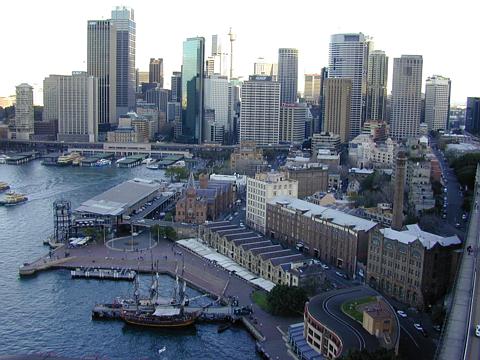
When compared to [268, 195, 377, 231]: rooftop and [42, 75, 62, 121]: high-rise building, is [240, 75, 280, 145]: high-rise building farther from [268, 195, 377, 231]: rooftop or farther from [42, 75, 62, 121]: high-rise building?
[268, 195, 377, 231]: rooftop

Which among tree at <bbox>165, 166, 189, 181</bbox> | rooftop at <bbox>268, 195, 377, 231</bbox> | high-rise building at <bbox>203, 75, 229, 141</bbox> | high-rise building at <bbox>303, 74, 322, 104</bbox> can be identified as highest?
high-rise building at <bbox>303, 74, 322, 104</bbox>

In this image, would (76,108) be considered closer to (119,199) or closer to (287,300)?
(119,199)

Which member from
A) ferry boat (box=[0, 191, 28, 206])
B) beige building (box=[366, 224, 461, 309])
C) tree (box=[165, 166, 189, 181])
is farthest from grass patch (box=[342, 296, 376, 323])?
tree (box=[165, 166, 189, 181])

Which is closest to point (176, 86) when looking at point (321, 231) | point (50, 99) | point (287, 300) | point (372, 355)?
point (50, 99)

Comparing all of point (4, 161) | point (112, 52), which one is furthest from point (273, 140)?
point (112, 52)

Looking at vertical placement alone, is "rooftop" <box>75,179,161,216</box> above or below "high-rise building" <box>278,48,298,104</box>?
below

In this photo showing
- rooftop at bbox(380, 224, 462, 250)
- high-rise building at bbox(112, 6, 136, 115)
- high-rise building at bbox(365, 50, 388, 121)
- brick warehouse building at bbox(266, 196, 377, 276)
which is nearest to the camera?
rooftop at bbox(380, 224, 462, 250)

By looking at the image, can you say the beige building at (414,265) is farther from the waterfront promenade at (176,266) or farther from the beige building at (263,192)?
the beige building at (263,192)

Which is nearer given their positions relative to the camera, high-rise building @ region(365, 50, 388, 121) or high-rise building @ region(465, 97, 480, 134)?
Result: high-rise building @ region(465, 97, 480, 134)
